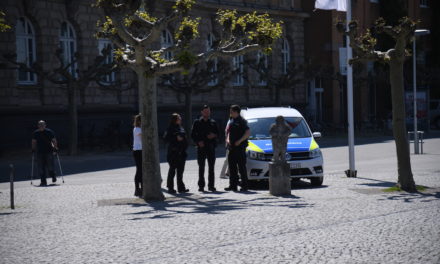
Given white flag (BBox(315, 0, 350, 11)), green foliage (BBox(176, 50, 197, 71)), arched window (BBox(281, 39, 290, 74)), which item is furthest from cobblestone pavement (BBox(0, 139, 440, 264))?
arched window (BBox(281, 39, 290, 74))

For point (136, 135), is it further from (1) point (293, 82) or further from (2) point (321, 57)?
(2) point (321, 57)

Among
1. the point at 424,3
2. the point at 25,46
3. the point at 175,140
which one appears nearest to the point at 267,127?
the point at 175,140

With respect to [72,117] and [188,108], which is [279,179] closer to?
[72,117]

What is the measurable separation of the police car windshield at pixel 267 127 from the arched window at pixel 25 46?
17707 mm

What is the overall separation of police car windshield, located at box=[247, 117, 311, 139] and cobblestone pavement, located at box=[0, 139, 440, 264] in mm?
1233

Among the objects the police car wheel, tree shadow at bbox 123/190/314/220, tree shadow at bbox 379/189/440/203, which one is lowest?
tree shadow at bbox 123/190/314/220

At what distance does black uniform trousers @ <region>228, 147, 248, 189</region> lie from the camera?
53.6 ft

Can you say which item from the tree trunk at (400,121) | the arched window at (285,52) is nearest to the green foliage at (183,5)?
the tree trunk at (400,121)

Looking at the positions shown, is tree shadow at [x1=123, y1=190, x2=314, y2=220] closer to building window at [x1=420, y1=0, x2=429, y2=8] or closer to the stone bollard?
the stone bollard

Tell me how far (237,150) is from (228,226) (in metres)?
5.52

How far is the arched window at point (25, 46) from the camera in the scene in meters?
33.7

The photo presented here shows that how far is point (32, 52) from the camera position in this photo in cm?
3425

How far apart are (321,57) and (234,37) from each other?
115 ft

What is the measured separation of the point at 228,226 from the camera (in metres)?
10.9
